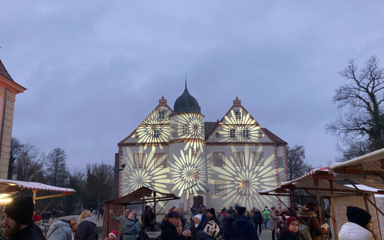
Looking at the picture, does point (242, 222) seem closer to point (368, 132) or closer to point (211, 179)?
point (368, 132)

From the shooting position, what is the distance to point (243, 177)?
3625cm

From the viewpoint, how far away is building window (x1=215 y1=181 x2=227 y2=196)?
3584 cm

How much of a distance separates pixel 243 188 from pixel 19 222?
34.2 m

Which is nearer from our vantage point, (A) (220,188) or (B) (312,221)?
(B) (312,221)

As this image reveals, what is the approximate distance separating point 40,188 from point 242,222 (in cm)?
667

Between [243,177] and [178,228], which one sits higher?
[243,177]

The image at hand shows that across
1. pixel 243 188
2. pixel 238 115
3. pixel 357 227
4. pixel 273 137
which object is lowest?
pixel 357 227

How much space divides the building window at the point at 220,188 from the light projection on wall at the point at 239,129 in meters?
4.75

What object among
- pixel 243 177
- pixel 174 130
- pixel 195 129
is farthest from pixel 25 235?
pixel 243 177

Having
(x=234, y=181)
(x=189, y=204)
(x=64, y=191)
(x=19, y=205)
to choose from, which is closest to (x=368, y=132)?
(x=234, y=181)

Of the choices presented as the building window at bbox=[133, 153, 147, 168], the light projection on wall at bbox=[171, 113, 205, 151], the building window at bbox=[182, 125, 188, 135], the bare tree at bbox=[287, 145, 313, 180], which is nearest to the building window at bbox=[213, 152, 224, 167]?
the light projection on wall at bbox=[171, 113, 205, 151]

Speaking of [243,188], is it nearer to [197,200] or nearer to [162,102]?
[197,200]

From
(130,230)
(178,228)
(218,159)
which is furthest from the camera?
(218,159)

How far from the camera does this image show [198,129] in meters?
35.8
